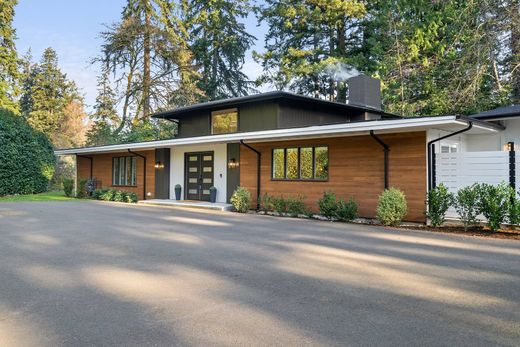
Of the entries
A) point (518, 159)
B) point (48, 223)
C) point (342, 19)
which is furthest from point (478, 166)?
point (342, 19)

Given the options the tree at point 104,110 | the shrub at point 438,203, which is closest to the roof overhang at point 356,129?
the shrub at point 438,203

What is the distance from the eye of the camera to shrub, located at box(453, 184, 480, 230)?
859cm

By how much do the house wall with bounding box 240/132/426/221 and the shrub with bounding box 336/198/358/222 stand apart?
0.58 m

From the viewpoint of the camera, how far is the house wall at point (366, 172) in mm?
9930

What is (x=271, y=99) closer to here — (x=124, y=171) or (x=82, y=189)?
(x=124, y=171)

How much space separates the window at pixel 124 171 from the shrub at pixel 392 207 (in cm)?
1252

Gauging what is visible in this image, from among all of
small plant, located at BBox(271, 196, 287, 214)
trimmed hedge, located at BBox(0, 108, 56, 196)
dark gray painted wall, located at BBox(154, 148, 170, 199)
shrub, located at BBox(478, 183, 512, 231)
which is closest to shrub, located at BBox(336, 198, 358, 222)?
small plant, located at BBox(271, 196, 287, 214)

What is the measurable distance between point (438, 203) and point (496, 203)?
1220mm


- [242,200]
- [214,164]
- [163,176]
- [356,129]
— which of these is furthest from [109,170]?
[356,129]

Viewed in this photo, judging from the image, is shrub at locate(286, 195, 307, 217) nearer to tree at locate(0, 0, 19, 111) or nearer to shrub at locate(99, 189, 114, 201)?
shrub at locate(99, 189, 114, 201)

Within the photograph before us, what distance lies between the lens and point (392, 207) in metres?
9.50

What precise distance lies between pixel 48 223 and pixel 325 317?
28.2 ft

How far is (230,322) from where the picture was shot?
331 cm

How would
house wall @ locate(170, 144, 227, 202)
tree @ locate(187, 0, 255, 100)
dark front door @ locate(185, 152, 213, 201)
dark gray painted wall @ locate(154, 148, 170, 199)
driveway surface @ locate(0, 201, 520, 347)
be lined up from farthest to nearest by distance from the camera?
tree @ locate(187, 0, 255, 100), dark gray painted wall @ locate(154, 148, 170, 199), dark front door @ locate(185, 152, 213, 201), house wall @ locate(170, 144, 227, 202), driveway surface @ locate(0, 201, 520, 347)
